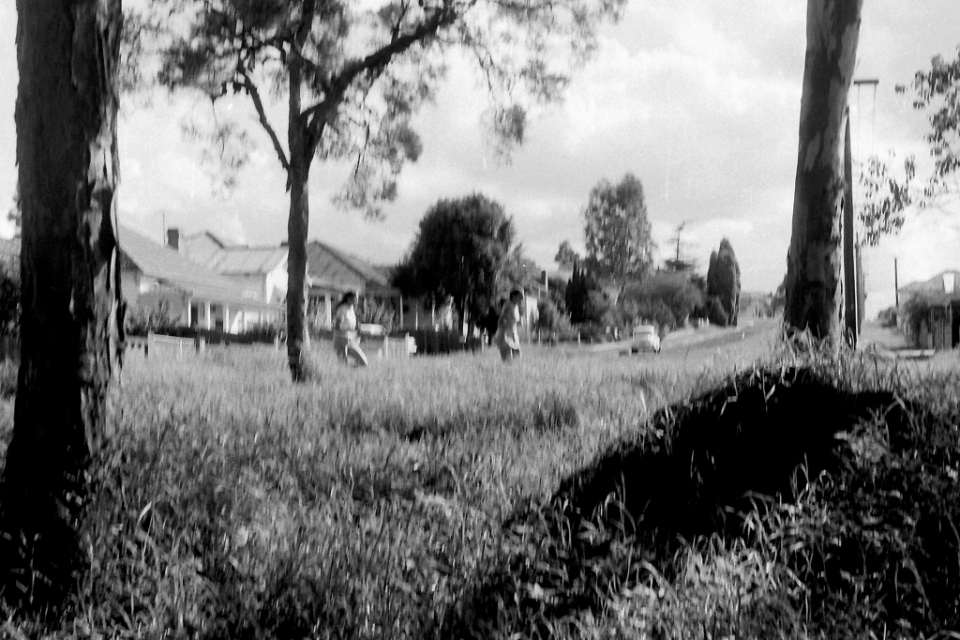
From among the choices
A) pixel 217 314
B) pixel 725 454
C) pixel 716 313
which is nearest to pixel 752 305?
pixel 716 313

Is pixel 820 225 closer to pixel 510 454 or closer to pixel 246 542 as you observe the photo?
pixel 510 454

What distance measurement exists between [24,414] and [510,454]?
2923 millimetres

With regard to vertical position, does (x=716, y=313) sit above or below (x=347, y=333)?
above

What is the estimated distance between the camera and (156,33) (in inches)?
553

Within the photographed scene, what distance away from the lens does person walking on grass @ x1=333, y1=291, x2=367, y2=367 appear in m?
15.0

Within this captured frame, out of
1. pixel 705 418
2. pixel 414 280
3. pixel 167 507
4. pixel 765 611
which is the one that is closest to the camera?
pixel 765 611

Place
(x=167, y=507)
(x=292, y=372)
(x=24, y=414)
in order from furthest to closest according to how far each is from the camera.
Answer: (x=292, y=372)
(x=167, y=507)
(x=24, y=414)

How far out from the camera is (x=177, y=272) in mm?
43969

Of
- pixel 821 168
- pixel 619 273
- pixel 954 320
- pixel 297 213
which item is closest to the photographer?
pixel 821 168

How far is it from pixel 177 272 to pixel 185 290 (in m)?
2.05

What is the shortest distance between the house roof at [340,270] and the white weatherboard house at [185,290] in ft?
33.0

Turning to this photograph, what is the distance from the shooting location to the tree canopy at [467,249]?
49.0 meters

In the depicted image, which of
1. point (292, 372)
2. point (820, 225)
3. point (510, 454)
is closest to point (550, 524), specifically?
point (510, 454)

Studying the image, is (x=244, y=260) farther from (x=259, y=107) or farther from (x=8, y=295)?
(x=259, y=107)
